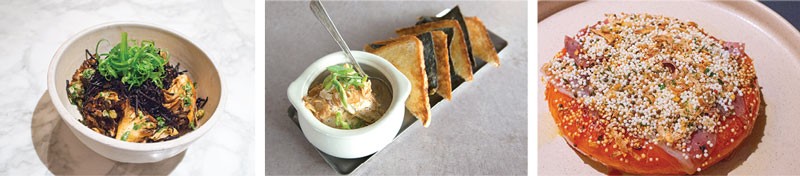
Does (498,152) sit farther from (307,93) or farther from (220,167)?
(220,167)

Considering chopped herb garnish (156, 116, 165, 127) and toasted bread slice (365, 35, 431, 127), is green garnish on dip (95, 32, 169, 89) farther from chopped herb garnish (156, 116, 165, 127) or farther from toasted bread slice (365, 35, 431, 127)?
toasted bread slice (365, 35, 431, 127)

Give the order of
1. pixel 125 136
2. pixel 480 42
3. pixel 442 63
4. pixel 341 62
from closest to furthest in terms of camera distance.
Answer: pixel 125 136, pixel 341 62, pixel 442 63, pixel 480 42

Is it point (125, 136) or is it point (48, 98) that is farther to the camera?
point (48, 98)

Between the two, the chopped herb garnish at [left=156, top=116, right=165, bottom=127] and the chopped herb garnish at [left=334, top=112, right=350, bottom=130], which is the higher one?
the chopped herb garnish at [left=334, top=112, right=350, bottom=130]

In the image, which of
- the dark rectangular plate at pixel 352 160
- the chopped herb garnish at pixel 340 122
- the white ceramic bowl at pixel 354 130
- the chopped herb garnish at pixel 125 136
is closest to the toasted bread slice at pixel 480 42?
the dark rectangular plate at pixel 352 160

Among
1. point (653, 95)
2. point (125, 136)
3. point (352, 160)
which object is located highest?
point (653, 95)

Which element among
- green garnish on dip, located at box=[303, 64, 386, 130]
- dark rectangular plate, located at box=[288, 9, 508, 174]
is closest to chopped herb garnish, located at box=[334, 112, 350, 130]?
green garnish on dip, located at box=[303, 64, 386, 130]

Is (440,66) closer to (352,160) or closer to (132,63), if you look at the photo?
(352,160)

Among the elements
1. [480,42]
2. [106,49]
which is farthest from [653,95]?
[106,49]
